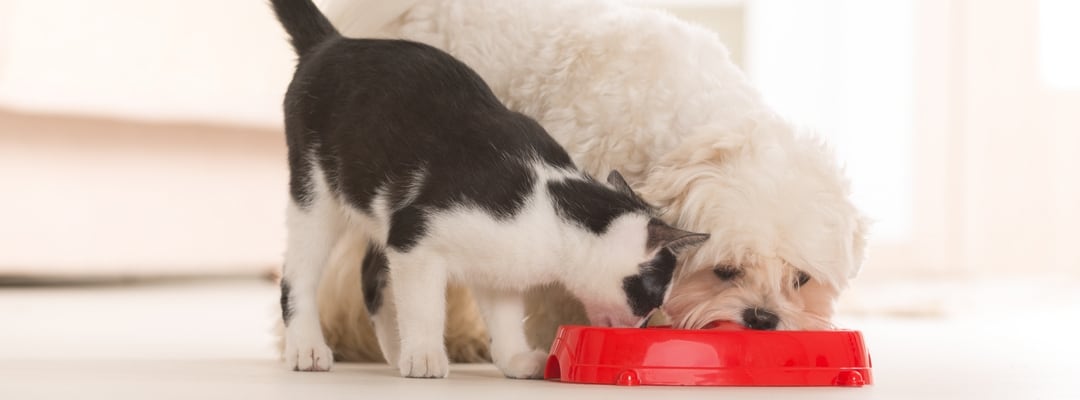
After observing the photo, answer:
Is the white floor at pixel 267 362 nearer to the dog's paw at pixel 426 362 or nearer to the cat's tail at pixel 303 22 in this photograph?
the dog's paw at pixel 426 362

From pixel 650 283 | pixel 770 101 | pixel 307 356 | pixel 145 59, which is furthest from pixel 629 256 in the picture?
pixel 145 59

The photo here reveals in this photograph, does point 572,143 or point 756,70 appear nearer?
point 572,143

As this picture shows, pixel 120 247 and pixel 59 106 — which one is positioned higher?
pixel 59 106

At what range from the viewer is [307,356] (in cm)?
257

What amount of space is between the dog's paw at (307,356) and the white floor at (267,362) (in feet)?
0.13

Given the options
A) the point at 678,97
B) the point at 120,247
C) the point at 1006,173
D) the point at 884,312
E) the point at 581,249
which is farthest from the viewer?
the point at 1006,173

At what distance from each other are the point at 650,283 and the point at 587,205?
0.18 metres

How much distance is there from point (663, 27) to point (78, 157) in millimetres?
3835

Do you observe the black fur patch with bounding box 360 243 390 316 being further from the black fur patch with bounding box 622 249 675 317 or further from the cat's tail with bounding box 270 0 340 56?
the black fur patch with bounding box 622 249 675 317

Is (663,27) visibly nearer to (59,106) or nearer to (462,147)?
(462,147)

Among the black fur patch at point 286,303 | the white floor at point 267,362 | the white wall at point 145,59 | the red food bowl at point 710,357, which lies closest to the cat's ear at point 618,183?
the red food bowl at point 710,357

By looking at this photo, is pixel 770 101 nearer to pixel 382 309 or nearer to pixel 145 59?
pixel 382 309

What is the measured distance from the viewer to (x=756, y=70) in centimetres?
828

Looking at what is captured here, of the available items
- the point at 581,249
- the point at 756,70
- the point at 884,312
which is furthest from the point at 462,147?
the point at 756,70
